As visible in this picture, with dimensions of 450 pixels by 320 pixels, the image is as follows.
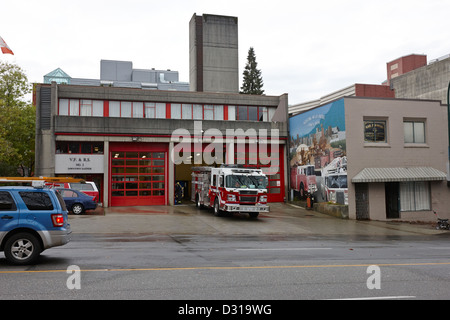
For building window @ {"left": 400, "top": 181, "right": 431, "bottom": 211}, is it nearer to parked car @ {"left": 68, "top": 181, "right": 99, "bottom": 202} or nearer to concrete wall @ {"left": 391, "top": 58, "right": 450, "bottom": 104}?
concrete wall @ {"left": 391, "top": 58, "right": 450, "bottom": 104}

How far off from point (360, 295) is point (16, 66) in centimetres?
3825

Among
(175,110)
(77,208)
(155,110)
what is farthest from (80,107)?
(77,208)

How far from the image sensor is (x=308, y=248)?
12961mm

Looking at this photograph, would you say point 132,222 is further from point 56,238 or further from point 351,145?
point 351,145

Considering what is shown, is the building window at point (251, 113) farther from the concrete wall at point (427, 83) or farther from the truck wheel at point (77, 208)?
the concrete wall at point (427, 83)

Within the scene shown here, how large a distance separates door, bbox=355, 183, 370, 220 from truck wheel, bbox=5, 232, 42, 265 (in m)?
19.9

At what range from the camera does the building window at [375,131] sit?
25.6m

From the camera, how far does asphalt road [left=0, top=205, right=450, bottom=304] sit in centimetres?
691

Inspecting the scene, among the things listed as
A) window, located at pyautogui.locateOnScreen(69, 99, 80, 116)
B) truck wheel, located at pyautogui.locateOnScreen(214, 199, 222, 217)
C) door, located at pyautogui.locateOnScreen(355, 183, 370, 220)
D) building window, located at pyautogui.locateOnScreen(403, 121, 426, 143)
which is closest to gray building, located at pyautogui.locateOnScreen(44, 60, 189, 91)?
window, located at pyautogui.locateOnScreen(69, 99, 80, 116)

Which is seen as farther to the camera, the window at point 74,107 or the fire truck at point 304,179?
the window at point 74,107

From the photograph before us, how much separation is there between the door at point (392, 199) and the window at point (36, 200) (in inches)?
854

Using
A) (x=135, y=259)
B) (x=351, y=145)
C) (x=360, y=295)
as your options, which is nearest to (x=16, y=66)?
(x=351, y=145)

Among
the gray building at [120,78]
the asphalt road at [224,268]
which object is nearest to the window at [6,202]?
the asphalt road at [224,268]

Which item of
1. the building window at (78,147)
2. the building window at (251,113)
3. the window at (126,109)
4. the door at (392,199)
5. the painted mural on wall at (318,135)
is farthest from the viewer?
the building window at (251,113)
